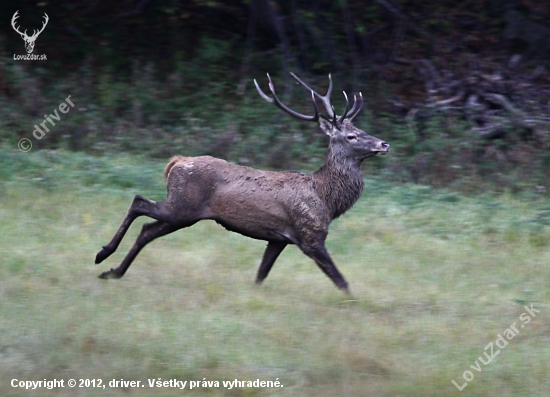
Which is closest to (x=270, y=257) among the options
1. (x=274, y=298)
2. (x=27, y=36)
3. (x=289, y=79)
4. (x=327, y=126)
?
(x=274, y=298)

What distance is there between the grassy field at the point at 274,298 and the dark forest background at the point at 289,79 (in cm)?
150

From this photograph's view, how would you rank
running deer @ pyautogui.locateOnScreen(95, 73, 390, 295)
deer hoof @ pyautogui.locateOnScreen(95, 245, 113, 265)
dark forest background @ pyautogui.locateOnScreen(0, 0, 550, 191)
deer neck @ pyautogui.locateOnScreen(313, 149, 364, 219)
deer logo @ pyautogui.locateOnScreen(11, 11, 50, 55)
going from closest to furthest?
running deer @ pyautogui.locateOnScreen(95, 73, 390, 295)
deer hoof @ pyautogui.locateOnScreen(95, 245, 113, 265)
deer neck @ pyautogui.locateOnScreen(313, 149, 364, 219)
dark forest background @ pyautogui.locateOnScreen(0, 0, 550, 191)
deer logo @ pyautogui.locateOnScreen(11, 11, 50, 55)

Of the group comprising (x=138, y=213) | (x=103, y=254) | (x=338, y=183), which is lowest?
(x=103, y=254)

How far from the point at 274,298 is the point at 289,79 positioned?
752 centimetres

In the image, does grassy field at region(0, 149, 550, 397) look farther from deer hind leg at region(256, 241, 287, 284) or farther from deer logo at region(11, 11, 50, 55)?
deer logo at region(11, 11, 50, 55)

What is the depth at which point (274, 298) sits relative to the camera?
23.8 ft

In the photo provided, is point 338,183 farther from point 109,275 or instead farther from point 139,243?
point 109,275

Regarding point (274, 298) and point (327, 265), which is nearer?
point (274, 298)

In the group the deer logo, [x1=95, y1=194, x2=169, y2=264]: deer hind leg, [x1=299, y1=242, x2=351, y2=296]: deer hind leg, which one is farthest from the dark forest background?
[x1=95, y1=194, x2=169, y2=264]: deer hind leg

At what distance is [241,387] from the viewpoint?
5383 mm

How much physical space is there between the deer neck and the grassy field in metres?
0.79

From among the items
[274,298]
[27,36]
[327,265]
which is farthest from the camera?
[27,36]

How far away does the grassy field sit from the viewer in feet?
18.4

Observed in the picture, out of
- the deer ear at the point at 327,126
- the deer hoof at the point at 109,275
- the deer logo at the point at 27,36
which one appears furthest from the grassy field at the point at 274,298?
the deer logo at the point at 27,36
